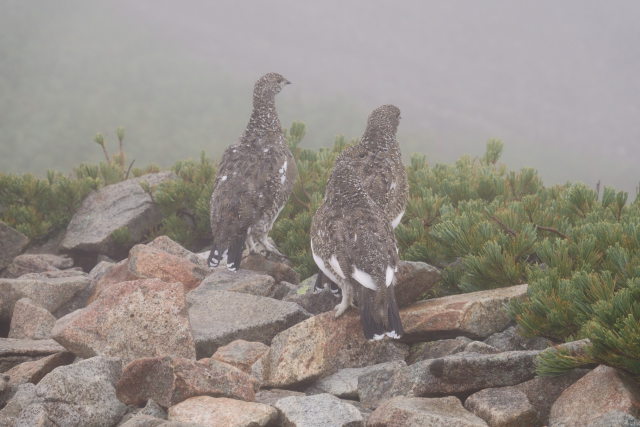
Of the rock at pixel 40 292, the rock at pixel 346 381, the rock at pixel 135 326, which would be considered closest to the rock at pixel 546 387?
the rock at pixel 346 381

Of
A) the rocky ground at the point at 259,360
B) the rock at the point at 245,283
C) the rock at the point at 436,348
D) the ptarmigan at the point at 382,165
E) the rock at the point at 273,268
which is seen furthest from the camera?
the rock at the point at 273,268

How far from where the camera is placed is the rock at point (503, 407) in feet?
13.2

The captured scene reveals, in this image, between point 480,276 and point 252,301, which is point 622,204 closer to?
point 480,276

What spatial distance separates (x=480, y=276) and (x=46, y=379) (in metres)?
3.40

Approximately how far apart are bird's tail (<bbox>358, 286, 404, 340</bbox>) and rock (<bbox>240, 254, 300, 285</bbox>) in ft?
9.62

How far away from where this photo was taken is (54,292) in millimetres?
7238

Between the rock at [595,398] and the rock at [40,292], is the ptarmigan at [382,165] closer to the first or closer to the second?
the rock at [40,292]

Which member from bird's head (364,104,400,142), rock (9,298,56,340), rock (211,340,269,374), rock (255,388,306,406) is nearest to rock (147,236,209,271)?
rock (9,298,56,340)

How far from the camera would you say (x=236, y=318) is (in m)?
6.17

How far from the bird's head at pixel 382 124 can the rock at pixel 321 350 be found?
7.84ft

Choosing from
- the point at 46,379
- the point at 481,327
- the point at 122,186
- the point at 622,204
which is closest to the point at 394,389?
the point at 481,327

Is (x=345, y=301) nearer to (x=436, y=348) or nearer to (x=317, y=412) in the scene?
(x=436, y=348)

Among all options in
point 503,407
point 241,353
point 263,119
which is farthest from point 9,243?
point 503,407

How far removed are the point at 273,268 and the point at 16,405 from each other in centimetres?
388
